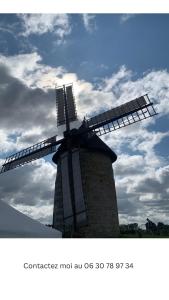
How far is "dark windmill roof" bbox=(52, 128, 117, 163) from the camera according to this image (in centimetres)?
1727

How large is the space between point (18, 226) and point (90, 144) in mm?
10543

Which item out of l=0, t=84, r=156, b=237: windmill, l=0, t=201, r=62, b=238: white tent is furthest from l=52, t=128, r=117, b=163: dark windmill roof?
l=0, t=201, r=62, b=238: white tent

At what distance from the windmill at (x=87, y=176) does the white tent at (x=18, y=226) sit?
24.7ft

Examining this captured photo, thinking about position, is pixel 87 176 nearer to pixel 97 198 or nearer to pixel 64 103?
pixel 97 198

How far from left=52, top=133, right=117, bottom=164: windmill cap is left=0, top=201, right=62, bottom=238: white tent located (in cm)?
956

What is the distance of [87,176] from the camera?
16.6 metres

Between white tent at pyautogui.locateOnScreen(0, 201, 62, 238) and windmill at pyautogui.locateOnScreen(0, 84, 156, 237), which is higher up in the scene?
windmill at pyautogui.locateOnScreen(0, 84, 156, 237)

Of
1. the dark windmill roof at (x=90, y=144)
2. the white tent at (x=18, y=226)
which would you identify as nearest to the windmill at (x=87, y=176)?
the dark windmill roof at (x=90, y=144)

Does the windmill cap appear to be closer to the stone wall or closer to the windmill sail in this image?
the stone wall

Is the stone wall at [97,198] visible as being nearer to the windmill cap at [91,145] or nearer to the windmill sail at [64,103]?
the windmill cap at [91,145]

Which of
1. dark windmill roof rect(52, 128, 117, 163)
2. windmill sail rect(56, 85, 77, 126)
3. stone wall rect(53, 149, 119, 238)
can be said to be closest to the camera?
Answer: stone wall rect(53, 149, 119, 238)

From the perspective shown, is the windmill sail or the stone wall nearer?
the stone wall

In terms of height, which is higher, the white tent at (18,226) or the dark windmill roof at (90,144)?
the dark windmill roof at (90,144)

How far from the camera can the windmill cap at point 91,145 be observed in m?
17.3
